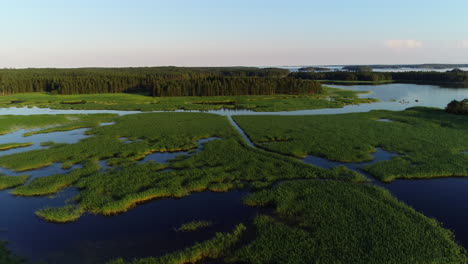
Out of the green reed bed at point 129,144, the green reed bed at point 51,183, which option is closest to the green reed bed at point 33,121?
the green reed bed at point 129,144

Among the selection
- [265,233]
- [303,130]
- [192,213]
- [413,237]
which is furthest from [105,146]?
[413,237]

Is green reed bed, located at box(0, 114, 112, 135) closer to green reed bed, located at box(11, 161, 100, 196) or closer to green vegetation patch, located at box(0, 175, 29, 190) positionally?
green vegetation patch, located at box(0, 175, 29, 190)

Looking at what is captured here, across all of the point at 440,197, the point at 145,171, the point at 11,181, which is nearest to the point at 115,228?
the point at 145,171

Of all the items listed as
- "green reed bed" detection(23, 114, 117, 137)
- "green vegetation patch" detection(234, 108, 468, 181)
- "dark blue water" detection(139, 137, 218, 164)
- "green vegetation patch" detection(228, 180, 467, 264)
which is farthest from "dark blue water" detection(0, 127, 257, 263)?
"green reed bed" detection(23, 114, 117, 137)

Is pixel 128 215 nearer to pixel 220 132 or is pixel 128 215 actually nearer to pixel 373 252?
pixel 373 252

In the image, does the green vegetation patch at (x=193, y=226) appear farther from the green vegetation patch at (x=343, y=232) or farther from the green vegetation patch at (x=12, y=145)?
the green vegetation patch at (x=12, y=145)

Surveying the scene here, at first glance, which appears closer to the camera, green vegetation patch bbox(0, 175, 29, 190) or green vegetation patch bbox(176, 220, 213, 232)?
green vegetation patch bbox(176, 220, 213, 232)
